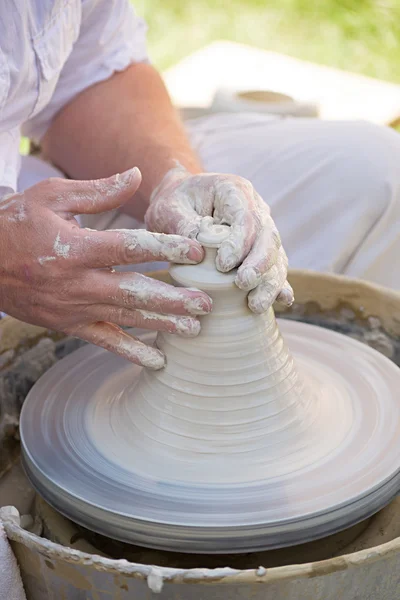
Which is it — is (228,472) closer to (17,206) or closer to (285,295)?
(285,295)

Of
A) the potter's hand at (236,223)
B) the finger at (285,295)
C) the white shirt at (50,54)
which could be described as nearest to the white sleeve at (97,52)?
the white shirt at (50,54)

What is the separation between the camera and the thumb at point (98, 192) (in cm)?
120

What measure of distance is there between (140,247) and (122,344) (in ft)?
0.54

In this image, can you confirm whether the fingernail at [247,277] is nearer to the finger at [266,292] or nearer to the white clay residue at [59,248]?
the finger at [266,292]

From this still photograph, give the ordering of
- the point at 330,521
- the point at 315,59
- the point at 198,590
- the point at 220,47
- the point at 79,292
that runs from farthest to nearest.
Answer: the point at 315,59
the point at 220,47
the point at 79,292
the point at 330,521
the point at 198,590

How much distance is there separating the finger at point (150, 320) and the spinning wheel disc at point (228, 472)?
0.12 meters

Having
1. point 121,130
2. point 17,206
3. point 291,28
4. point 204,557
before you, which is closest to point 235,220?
point 17,206

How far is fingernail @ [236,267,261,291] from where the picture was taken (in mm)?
1120

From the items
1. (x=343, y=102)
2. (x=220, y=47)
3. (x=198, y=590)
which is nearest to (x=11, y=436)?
(x=198, y=590)

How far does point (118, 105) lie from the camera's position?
1807 mm

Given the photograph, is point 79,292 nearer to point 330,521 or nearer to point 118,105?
point 330,521

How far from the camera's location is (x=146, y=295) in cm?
115

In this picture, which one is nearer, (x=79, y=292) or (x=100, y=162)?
(x=79, y=292)

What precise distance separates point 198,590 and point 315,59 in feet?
13.0
